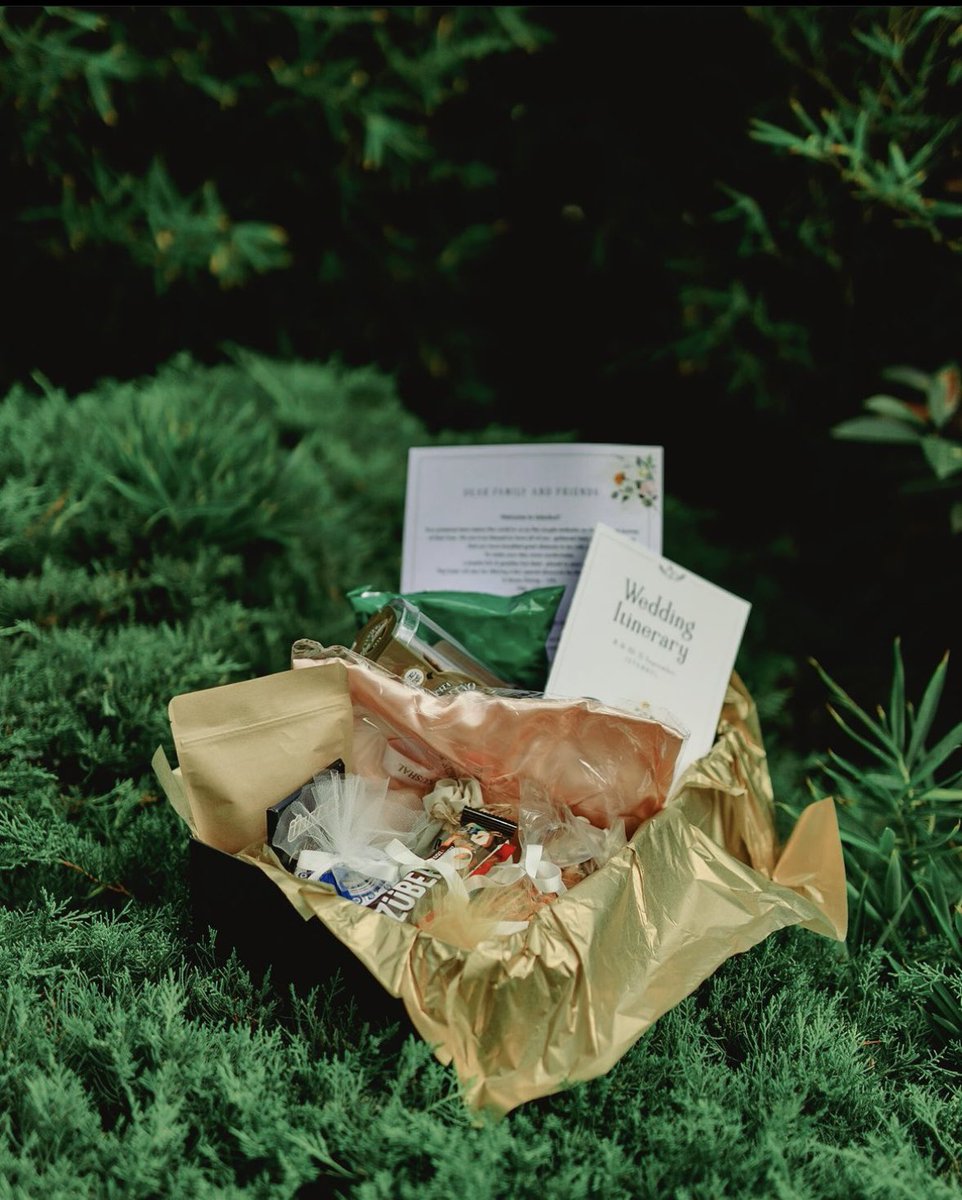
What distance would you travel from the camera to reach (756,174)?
1.80 m

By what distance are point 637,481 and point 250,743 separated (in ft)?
2.57

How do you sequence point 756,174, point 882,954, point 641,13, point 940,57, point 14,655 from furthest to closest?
point 641,13 → point 756,174 → point 940,57 → point 14,655 → point 882,954

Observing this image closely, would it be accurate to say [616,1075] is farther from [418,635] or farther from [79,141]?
[79,141]

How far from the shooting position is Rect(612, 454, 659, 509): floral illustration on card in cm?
140

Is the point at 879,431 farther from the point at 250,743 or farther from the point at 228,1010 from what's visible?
the point at 228,1010

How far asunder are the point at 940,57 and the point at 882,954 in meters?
1.59

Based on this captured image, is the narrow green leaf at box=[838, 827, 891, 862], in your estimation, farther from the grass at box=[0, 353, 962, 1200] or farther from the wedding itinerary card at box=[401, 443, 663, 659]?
the wedding itinerary card at box=[401, 443, 663, 659]

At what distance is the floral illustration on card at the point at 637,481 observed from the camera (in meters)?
1.40

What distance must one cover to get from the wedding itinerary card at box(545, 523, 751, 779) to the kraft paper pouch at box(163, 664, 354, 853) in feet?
1.18

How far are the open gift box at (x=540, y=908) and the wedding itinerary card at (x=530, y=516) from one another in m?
0.40

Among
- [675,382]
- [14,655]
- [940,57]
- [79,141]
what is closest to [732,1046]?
[14,655]

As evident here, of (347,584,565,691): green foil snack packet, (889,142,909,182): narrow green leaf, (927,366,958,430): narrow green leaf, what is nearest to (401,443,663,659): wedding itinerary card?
(347,584,565,691): green foil snack packet

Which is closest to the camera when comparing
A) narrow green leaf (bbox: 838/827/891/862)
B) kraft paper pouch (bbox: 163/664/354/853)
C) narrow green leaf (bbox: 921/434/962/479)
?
kraft paper pouch (bbox: 163/664/354/853)

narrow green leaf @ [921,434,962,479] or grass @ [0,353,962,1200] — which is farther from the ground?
narrow green leaf @ [921,434,962,479]
